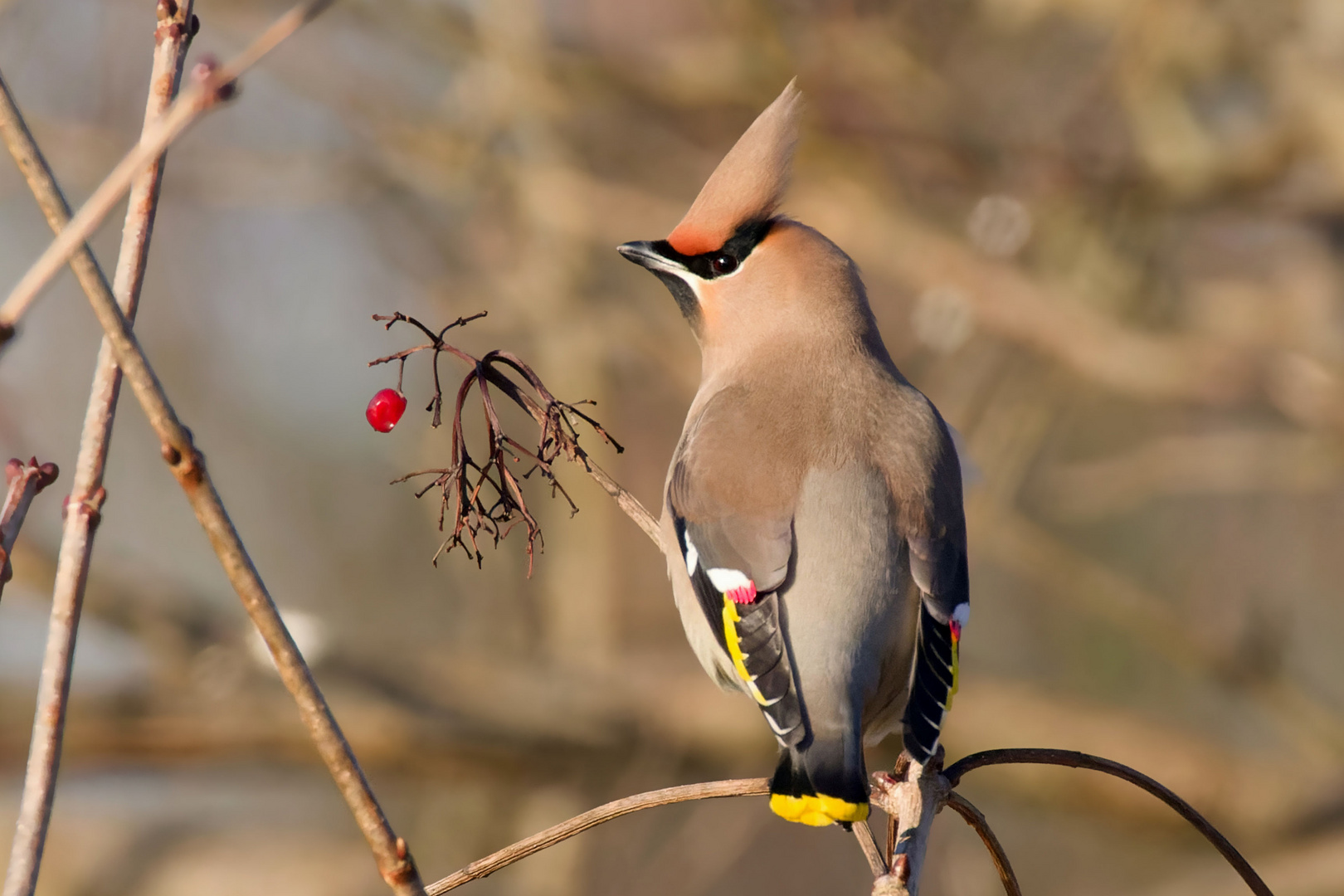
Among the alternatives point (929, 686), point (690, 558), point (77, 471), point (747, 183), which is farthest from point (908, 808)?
point (747, 183)

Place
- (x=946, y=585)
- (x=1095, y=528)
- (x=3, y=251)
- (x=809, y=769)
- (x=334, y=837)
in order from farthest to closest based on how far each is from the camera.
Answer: (x=1095, y=528), (x=3, y=251), (x=334, y=837), (x=946, y=585), (x=809, y=769)

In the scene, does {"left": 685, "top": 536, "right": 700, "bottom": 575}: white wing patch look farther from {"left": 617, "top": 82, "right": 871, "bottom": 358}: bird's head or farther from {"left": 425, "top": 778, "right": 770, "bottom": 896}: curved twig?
{"left": 425, "top": 778, "right": 770, "bottom": 896}: curved twig

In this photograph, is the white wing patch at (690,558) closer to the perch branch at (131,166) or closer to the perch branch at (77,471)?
the perch branch at (77,471)

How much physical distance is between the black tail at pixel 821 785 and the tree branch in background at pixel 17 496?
792 millimetres

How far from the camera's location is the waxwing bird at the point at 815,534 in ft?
5.88

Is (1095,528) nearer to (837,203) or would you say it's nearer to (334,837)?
(837,203)

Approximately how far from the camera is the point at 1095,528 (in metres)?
6.95

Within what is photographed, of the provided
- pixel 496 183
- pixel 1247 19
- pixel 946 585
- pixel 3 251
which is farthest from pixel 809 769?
pixel 3 251

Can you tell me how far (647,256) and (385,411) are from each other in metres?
0.74

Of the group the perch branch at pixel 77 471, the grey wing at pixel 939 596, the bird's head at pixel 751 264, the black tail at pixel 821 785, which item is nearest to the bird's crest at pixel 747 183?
the bird's head at pixel 751 264

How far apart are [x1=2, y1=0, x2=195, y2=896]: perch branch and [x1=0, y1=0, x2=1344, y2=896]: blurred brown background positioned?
11.5 ft

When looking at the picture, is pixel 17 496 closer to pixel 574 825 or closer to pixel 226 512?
pixel 226 512

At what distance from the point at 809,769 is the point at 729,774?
129 inches

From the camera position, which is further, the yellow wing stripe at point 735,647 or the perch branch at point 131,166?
the yellow wing stripe at point 735,647
